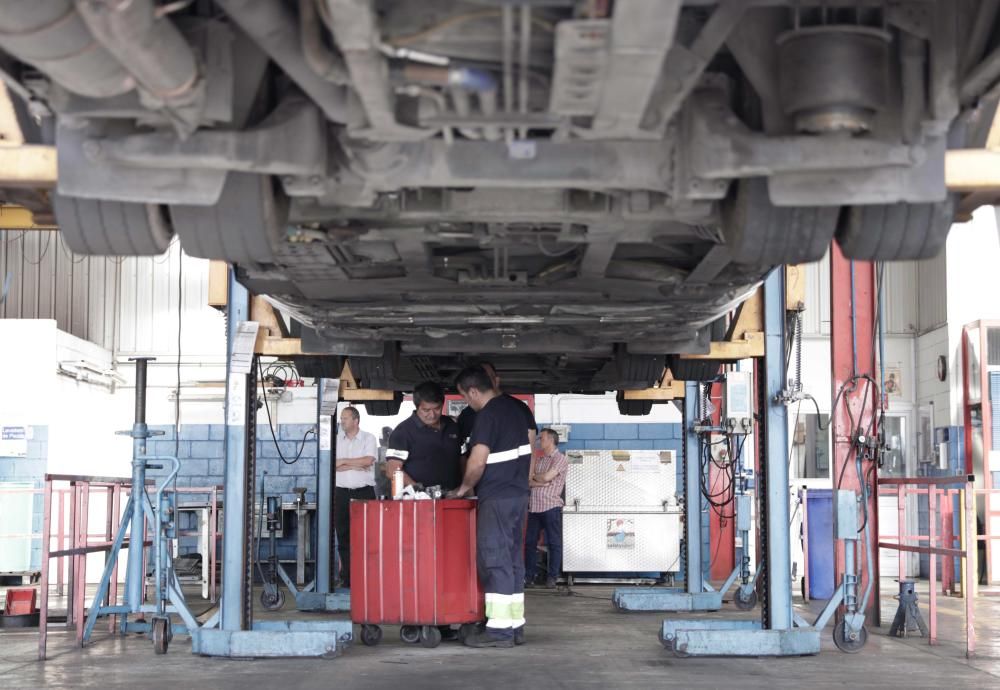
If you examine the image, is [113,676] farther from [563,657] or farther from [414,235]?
[414,235]

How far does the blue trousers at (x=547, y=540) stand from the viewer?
544 inches

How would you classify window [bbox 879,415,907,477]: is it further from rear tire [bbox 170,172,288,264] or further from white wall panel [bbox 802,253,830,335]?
rear tire [bbox 170,172,288,264]

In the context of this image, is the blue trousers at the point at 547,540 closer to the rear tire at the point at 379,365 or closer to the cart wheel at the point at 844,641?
the rear tire at the point at 379,365

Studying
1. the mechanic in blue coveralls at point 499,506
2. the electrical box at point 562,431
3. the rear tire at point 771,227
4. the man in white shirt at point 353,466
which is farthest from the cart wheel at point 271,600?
the rear tire at point 771,227

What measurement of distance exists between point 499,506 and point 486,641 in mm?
929

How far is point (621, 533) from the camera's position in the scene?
14.5 metres

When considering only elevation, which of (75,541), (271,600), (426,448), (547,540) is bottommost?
(271,600)

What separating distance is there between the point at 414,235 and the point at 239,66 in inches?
56.7

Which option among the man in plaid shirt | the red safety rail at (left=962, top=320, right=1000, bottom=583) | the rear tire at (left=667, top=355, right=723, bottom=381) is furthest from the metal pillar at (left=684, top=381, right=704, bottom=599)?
the red safety rail at (left=962, top=320, right=1000, bottom=583)

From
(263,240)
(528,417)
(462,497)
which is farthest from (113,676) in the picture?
(263,240)

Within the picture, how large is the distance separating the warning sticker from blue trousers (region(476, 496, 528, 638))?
656cm

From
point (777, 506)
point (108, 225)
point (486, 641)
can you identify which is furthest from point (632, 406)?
point (108, 225)

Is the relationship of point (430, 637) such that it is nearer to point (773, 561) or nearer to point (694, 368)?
point (773, 561)

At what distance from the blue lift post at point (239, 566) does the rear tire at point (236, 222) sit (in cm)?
331
